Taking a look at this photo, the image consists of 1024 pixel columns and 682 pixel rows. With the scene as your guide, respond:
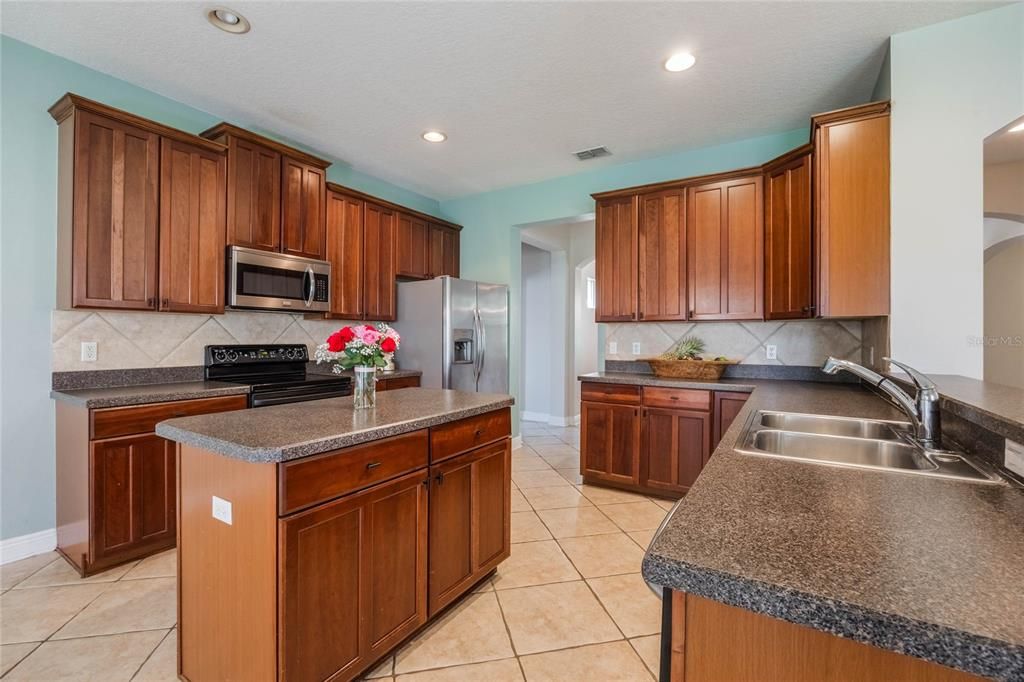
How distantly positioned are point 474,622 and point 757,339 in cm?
292

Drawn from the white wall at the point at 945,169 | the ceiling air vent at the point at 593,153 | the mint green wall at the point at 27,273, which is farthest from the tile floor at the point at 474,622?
the ceiling air vent at the point at 593,153

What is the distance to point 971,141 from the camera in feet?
7.10

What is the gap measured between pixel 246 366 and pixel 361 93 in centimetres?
207

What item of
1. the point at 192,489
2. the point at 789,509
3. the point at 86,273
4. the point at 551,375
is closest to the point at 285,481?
the point at 192,489

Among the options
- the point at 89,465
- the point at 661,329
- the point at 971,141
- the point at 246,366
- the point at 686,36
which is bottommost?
the point at 89,465

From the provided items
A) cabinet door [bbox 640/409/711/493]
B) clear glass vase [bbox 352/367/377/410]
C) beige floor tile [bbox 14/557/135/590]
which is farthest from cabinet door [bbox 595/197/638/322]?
beige floor tile [bbox 14/557/135/590]

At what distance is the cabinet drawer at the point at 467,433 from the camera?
1843mm

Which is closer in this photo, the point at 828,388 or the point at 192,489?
the point at 192,489

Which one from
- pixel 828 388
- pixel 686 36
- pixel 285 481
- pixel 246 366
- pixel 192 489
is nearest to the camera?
pixel 285 481

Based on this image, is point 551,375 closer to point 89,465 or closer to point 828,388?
point 828,388

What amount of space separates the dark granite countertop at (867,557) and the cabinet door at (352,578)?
42.3 inches

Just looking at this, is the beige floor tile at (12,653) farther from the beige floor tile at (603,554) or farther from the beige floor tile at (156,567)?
the beige floor tile at (603,554)

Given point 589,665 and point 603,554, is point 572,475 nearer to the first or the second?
point 603,554

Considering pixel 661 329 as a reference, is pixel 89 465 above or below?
below
